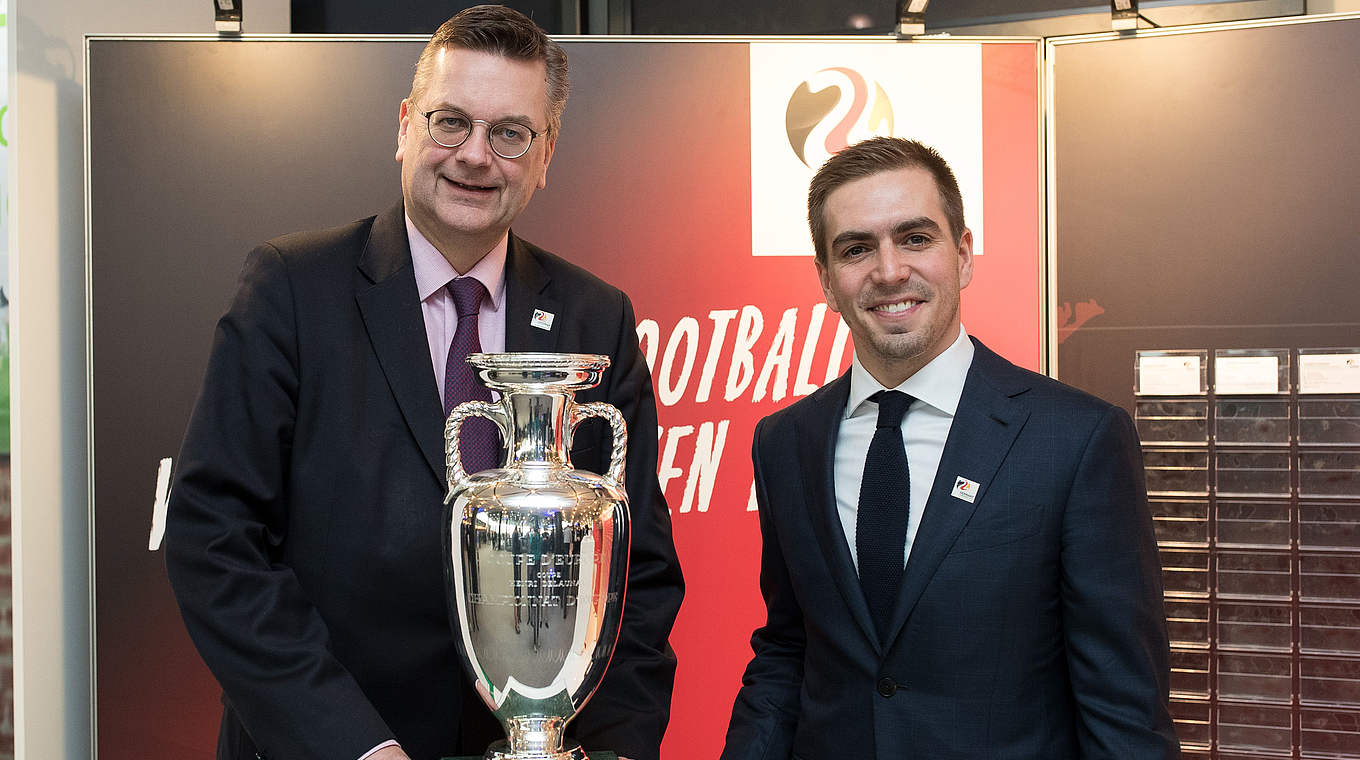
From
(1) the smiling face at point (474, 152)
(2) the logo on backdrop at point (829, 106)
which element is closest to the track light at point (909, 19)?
(2) the logo on backdrop at point (829, 106)

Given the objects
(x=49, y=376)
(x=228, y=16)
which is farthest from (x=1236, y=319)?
(x=49, y=376)

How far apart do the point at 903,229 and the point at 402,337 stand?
2.57 ft

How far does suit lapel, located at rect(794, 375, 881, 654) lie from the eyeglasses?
0.63 metres

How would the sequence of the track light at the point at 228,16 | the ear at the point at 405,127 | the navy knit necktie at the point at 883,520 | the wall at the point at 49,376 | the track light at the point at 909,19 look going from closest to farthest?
the navy knit necktie at the point at 883,520
the ear at the point at 405,127
the wall at the point at 49,376
the track light at the point at 228,16
the track light at the point at 909,19

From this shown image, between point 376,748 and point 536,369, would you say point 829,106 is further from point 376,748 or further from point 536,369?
point 376,748

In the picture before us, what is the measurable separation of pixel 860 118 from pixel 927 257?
1.42 metres

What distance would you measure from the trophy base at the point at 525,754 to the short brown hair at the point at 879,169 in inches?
33.7

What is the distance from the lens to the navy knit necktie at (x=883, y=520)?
1648 millimetres

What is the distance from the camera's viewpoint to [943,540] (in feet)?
5.27

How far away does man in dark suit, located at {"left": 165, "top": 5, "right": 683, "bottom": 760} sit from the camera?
5.16ft

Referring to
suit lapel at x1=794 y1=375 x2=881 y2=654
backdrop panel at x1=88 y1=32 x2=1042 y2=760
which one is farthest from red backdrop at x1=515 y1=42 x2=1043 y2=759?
suit lapel at x1=794 y1=375 x2=881 y2=654

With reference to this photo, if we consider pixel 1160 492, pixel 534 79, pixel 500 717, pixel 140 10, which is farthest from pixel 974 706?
pixel 140 10

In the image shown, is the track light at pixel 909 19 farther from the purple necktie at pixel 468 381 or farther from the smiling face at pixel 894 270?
the purple necktie at pixel 468 381

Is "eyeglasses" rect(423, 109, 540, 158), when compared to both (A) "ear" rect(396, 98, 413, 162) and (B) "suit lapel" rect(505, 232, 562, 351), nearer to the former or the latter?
(A) "ear" rect(396, 98, 413, 162)
